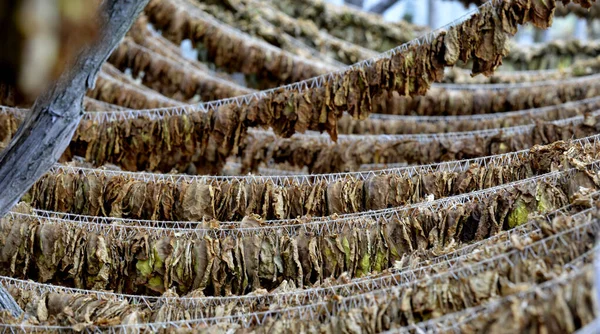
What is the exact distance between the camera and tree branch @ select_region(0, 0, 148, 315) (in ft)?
12.3

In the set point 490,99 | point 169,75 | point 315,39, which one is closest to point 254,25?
point 315,39

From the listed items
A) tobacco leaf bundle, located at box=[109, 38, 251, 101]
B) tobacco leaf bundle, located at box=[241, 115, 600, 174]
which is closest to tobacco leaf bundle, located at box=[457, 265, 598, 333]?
tobacco leaf bundle, located at box=[241, 115, 600, 174]

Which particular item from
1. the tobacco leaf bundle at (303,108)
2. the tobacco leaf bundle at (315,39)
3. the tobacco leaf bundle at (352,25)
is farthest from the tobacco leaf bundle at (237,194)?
the tobacco leaf bundle at (352,25)

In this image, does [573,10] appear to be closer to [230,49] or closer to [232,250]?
[230,49]

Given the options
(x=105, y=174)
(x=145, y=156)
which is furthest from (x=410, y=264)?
(x=145, y=156)

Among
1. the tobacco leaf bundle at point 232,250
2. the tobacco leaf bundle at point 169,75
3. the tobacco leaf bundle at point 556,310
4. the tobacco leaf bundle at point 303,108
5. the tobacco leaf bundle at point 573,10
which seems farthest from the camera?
the tobacco leaf bundle at point 573,10

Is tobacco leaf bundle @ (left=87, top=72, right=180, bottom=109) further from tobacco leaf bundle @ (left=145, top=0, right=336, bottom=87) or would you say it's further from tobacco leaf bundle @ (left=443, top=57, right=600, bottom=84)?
tobacco leaf bundle @ (left=443, top=57, right=600, bottom=84)

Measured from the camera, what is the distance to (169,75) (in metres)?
9.91

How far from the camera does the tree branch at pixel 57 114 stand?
3760 millimetres

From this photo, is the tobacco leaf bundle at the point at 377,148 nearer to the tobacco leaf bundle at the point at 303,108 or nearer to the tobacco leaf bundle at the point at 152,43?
the tobacco leaf bundle at the point at 303,108

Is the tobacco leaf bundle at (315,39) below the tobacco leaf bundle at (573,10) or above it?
below

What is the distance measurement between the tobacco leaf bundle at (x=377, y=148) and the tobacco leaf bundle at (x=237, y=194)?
160cm

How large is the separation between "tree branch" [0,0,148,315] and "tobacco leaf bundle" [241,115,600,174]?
161 inches

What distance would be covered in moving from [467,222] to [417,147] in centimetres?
267
